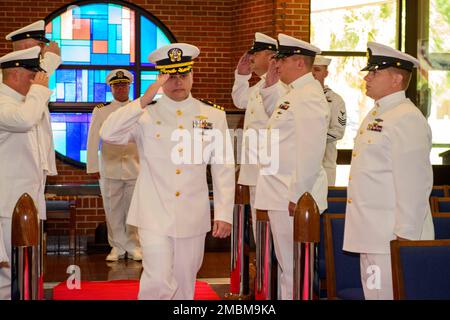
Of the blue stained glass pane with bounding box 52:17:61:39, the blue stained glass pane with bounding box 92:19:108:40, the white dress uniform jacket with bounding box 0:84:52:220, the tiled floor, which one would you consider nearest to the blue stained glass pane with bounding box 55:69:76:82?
the blue stained glass pane with bounding box 52:17:61:39

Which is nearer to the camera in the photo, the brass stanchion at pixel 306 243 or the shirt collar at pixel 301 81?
the brass stanchion at pixel 306 243

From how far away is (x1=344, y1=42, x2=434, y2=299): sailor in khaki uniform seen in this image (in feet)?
13.9

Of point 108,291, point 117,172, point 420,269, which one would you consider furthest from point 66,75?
point 420,269

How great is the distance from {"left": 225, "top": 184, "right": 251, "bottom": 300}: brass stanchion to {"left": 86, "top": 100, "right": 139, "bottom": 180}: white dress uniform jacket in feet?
8.29

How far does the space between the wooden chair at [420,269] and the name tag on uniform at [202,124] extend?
1.77 metres

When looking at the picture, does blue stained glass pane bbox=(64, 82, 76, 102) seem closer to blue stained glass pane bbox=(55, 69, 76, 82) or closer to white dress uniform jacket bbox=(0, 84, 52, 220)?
blue stained glass pane bbox=(55, 69, 76, 82)

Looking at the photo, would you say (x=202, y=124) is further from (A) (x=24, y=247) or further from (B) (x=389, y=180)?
(A) (x=24, y=247)

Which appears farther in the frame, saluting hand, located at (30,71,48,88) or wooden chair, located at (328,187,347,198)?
wooden chair, located at (328,187,347,198)

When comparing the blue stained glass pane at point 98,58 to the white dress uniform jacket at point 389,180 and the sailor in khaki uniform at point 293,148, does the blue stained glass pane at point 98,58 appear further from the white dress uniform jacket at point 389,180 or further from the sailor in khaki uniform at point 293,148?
the white dress uniform jacket at point 389,180

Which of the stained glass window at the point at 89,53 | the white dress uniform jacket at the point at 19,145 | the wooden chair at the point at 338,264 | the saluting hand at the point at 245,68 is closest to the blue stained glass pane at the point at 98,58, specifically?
the stained glass window at the point at 89,53

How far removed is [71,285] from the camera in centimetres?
741

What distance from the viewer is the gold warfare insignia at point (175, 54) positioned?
16.5 feet

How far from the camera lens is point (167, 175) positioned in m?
4.96

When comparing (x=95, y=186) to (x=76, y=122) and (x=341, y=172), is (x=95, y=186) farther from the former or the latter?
(x=341, y=172)
